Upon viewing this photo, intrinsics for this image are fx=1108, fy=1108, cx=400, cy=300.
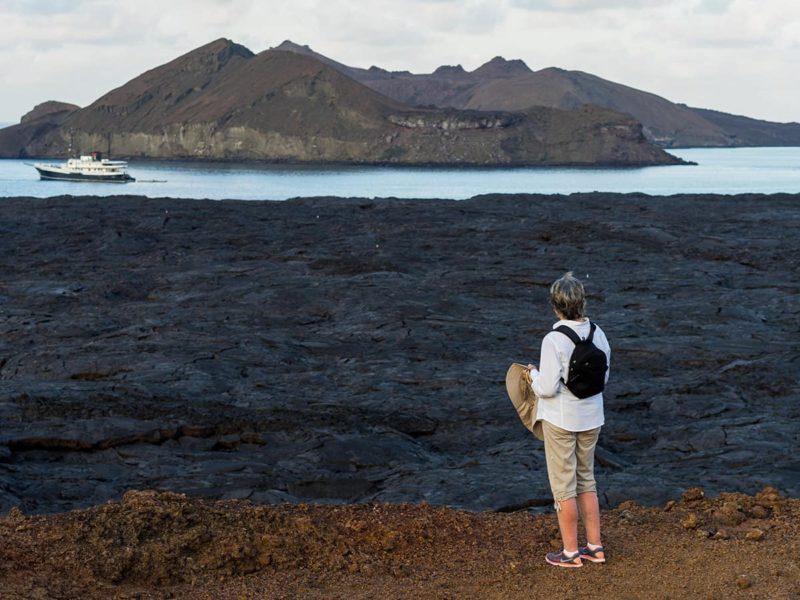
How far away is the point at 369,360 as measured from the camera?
616 inches

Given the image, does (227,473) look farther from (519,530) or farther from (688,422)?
(688,422)

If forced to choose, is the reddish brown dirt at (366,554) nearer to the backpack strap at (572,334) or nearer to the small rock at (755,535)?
the small rock at (755,535)

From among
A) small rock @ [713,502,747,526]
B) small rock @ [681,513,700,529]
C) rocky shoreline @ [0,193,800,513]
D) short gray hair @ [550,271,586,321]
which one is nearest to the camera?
short gray hair @ [550,271,586,321]

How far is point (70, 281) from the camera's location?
73.4 feet

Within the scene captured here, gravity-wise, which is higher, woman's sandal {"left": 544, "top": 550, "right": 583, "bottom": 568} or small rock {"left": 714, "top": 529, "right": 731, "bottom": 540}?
woman's sandal {"left": 544, "top": 550, "right": 583, "bottom": 568}

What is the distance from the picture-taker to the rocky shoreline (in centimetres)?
1060

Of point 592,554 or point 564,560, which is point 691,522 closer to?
point 592,554

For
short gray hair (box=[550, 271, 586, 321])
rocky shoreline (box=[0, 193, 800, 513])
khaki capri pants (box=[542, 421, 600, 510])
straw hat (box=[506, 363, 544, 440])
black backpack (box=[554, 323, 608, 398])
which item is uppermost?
short gray hair (box=[550, 271, 586, 321])

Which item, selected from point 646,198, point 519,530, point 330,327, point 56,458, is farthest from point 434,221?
point 519,530

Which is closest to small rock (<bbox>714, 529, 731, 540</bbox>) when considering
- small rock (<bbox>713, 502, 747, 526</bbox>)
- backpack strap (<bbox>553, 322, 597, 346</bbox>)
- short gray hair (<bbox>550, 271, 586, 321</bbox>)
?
small rock (<bbox>713, 502, 747, 526</bbox>)

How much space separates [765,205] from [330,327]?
2520 centimetres

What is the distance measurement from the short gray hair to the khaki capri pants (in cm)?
68

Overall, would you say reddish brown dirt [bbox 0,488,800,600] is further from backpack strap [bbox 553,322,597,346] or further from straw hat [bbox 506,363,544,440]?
backpack strap [bbox 553,322,597,346]

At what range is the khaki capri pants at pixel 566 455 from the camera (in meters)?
6.46
